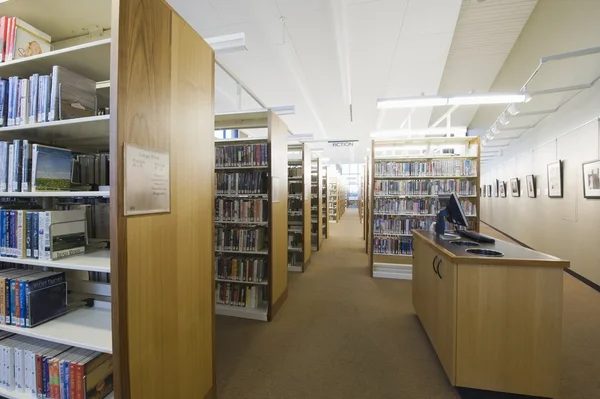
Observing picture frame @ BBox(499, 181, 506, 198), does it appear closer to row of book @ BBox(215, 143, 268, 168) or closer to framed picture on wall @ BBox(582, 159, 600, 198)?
framed picture on wall @ BBox(582, 159, 600, 198)

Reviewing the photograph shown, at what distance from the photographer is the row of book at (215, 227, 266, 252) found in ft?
10.1

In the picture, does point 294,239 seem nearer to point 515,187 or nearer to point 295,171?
point 295,171

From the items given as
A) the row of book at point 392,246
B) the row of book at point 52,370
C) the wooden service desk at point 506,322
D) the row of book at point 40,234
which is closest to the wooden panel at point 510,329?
the wooden service desk at point 506,322

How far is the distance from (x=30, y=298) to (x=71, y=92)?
1.15 meters

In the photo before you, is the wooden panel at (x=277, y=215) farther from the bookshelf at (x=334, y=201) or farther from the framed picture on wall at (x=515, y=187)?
the bookshelf at (x=334, y=201)

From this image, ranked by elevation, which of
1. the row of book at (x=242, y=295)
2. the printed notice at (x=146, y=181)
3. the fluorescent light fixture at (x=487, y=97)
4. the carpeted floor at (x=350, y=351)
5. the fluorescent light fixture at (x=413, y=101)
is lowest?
the carpeted floor at (x=350, y=351)

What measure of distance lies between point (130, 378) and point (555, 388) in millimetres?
2621

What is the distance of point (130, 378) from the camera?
3.60 ft

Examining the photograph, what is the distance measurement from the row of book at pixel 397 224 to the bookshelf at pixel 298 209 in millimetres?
1361

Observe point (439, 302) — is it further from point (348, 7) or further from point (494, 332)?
point (348, 7)

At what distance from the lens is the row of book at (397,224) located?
435 centimetres

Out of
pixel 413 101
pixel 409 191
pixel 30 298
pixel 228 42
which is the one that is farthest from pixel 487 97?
pixel 30 298

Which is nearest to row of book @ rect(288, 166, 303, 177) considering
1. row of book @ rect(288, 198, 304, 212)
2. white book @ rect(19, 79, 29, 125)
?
row of book @ rect(288, 198, 304, 212)

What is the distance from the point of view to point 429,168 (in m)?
4.23
